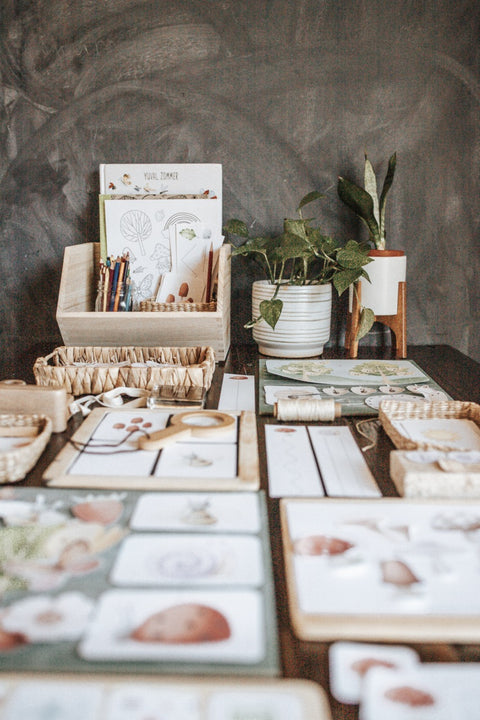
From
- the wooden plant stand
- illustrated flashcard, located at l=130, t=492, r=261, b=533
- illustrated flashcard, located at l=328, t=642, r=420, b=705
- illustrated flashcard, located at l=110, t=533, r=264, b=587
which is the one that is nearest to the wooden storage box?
the wooden plant stand

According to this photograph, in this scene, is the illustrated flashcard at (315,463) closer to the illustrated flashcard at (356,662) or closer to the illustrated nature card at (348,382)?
the illustrated nature card at (348,382)

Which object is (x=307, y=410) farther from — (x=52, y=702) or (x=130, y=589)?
(x=52, y=702)

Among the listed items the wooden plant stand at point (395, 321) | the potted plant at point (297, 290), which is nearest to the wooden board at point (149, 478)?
the potted plant at point (297, 290)

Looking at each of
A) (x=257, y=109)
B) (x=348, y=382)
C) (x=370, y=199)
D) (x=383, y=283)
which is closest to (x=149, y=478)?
(x=348, y=382)

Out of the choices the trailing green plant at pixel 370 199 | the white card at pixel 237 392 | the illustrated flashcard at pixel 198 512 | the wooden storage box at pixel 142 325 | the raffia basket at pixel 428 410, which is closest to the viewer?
the illustrated flashcard at pixel 198 512

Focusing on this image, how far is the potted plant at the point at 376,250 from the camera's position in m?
1.58

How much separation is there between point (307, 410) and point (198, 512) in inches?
15.7

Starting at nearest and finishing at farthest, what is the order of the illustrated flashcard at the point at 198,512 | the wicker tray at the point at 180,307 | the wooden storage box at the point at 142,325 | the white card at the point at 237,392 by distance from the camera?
the illustrated flashcard at the point at 198,512 → the white card at the point at 237,392 → the wooden storage box at the point at 142,325 → the wicker tray at the point at 180,307

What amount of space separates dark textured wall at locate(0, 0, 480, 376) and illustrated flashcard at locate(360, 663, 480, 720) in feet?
4.41

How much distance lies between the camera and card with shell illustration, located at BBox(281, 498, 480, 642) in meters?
0.51

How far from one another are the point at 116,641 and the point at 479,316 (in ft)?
5.11

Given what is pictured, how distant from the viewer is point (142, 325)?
140 centimetres

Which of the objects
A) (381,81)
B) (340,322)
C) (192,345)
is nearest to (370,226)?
(340,322)

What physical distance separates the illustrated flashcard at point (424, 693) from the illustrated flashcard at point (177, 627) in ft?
0.29
